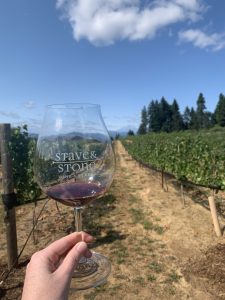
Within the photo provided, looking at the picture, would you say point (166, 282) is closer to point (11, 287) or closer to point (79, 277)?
point (11, 287)

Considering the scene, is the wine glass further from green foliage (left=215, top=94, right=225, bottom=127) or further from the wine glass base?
green foliage (left=215, top=94, right=225, bottom=127)

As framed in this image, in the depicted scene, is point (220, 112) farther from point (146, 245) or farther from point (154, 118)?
point (146, 245)

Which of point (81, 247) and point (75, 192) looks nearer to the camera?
point (81, 247)

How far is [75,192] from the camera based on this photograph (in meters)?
1.29

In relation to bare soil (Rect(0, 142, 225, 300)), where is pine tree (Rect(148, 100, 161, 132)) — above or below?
above

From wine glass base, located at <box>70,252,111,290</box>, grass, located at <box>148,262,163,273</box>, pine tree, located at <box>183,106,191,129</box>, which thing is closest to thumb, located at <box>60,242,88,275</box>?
wine glass base, located at <box>70,252,111,290</box>

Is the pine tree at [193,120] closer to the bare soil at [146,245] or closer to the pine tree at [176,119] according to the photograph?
the pine tree at [176,119]

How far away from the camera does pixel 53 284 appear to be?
0.99 metres

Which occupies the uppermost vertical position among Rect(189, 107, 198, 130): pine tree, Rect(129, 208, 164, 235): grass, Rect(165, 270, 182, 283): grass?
Rect(189, 107, 198, 130): pine tree

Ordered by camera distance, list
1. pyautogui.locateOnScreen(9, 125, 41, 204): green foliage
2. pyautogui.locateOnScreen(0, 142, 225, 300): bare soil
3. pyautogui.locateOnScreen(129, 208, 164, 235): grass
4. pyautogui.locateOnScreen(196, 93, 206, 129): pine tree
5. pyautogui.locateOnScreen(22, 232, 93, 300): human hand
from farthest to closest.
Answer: pyautogui.locateOnScreen(196, 93, 206, 129): pine tree
pyautogui.locateOnScreen(129, 208, 164, 235): grass
pyautogui.locateOnScreen(9, 125, 41, 204): green foliage
pyautogui.locateOnScreen(0, 142, 225, 300): bare soil
pyautogui.locateOnScreen(22, 232, 93, 300): human hand

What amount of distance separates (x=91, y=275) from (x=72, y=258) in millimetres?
288

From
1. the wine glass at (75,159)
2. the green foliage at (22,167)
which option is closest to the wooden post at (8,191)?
the green foliage at (22,167)

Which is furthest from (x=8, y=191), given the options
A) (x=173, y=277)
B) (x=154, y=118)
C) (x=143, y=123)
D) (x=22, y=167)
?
(x=143, y=123)

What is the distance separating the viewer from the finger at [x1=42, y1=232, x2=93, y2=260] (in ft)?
3.79
